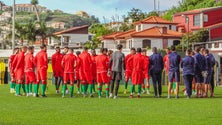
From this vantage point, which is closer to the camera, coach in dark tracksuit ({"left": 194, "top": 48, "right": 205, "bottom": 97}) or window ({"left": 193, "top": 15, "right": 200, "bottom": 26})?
coach in dark tracksuit ({"left": 194, "top": 48, "right": 205, "bottom": 97})

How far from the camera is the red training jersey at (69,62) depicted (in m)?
27.5

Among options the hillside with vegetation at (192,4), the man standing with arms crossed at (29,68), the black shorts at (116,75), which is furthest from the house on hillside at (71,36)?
the black shorts at (116,75)

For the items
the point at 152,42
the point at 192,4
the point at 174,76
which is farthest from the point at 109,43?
the point at 174,76

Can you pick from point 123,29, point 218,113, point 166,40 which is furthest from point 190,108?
point 123,29

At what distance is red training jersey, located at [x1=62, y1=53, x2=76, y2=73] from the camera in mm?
27547

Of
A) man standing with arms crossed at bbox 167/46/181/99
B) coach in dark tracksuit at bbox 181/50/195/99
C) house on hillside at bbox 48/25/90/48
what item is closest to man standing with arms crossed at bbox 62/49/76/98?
man standing with arms crossed at bbox 167/46/181/99

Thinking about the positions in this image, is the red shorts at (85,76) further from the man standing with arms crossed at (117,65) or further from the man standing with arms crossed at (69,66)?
the man standing with arms crossed at (117,65)

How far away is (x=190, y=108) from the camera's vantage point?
20391mm

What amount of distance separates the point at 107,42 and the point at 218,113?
94.0 meters

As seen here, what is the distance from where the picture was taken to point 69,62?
2755 cm

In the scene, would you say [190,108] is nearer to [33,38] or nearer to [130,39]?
[130,39]

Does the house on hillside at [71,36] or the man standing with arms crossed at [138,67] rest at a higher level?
the house on hillside at [71,36]

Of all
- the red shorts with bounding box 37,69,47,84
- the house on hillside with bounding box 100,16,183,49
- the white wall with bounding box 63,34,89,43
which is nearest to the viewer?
the red shorts with bounding box 37,69,47,84

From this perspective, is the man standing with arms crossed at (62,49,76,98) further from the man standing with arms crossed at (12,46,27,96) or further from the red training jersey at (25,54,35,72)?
the man standing with arms crossed at (12,46,27,96)
